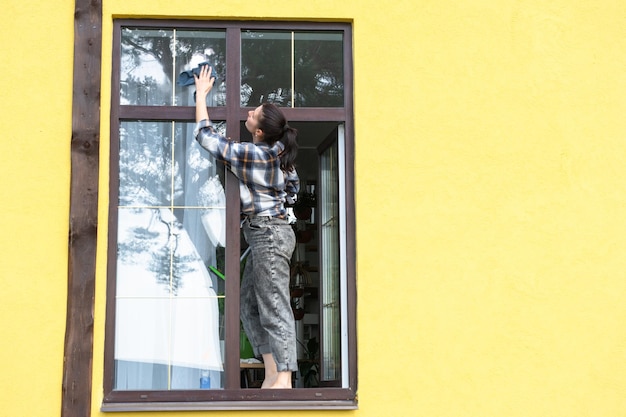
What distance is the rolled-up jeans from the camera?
553 cm

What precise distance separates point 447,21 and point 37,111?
227 cm

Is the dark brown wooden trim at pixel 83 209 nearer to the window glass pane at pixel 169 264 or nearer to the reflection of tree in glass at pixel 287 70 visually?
the window glass pane at pixel 169 264

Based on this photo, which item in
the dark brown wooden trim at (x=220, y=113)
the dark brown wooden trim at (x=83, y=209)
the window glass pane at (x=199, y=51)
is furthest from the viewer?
the window glass pane at (x=199, y=51)

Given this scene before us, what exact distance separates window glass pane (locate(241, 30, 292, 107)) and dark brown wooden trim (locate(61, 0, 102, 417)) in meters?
0.80

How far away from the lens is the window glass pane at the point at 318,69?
5777mm

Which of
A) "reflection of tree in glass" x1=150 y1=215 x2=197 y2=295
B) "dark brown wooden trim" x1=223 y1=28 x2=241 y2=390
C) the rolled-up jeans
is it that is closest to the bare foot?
the rolled-up jeans

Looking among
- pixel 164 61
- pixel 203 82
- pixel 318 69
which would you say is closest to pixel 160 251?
pixel 203 82

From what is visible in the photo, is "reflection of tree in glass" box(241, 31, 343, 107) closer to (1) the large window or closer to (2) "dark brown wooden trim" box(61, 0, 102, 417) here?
(1) the large window

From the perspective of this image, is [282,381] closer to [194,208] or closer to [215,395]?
[215,395]

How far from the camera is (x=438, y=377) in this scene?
549cm

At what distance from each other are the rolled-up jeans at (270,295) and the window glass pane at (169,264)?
0.62ft

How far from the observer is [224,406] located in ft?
17.6

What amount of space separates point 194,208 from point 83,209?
59 centimetres

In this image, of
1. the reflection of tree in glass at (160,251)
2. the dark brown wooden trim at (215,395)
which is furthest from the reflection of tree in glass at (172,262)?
the dark brown wooden trim at (215,395)
